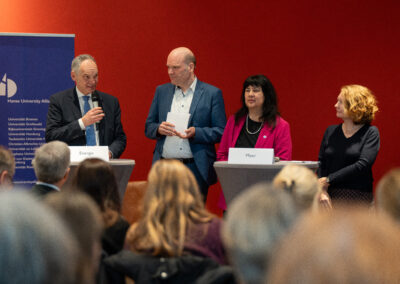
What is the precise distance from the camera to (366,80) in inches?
259

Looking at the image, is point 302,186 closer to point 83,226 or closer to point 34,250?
point 83,226

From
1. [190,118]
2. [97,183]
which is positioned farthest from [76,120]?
[97,183]

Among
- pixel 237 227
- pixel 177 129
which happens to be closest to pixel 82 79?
pixel 177 129

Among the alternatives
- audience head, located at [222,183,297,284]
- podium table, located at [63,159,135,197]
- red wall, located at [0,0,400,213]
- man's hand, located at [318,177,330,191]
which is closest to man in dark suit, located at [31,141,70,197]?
podium table, located at [63,159,135,197]

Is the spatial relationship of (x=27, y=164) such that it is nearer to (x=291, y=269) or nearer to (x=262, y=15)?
(x=262, y=15)

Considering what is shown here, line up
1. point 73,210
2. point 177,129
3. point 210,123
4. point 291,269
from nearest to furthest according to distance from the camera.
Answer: point 291,269, point 73,210, point 177,129, point 210,123

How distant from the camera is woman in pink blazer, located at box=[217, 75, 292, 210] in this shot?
466cm

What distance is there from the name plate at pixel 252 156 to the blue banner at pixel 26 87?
2183 mm

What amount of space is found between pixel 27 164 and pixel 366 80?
3.69m

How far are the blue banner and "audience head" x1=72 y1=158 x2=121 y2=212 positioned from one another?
9.27 ft

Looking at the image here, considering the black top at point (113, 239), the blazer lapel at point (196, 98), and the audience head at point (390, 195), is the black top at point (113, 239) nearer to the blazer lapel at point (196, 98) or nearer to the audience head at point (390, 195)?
the audience head at point (390, 195)

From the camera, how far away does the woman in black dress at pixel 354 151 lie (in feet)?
15.4

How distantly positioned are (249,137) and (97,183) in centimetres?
213

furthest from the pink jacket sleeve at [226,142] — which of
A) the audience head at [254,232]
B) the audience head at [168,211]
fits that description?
the audience head at [254,232]
